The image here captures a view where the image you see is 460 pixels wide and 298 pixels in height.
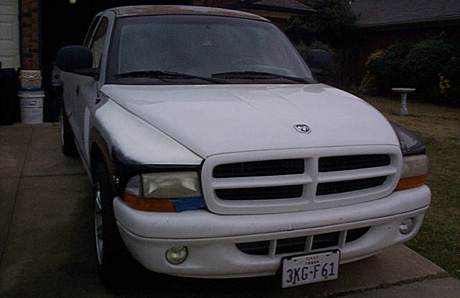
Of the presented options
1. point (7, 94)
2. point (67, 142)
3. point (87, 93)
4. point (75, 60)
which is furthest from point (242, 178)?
point (7, 94)

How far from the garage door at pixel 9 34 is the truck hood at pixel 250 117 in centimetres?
704

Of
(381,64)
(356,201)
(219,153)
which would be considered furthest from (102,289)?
(381,64)

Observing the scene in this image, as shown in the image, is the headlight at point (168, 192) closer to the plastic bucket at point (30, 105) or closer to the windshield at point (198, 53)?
the windshield at point (198, 53)

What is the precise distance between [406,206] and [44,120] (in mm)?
A: 8163

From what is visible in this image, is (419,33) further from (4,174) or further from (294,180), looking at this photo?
(294,180)

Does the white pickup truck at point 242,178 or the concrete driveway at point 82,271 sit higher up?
the white pickup truck at point 242,178

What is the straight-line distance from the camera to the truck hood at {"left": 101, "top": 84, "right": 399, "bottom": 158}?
265cm

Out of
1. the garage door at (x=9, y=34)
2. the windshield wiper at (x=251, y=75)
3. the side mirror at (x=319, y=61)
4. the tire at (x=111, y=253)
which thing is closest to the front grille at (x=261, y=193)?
the tire at (x=111, y=253)

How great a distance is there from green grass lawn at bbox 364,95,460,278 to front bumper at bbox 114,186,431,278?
1.45 metres

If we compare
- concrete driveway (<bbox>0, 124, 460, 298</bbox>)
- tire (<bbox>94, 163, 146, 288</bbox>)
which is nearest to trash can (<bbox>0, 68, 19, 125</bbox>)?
concrete driveway (<bbox>0, 124, 460, 298</bbox>)

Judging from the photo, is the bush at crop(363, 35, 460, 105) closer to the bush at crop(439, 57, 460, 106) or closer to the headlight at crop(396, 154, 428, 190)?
the bush at crop(439, 57, 460, 106)

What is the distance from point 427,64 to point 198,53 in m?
13.7

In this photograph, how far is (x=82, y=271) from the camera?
3.44 metres

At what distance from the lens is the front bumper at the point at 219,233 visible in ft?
8.08
